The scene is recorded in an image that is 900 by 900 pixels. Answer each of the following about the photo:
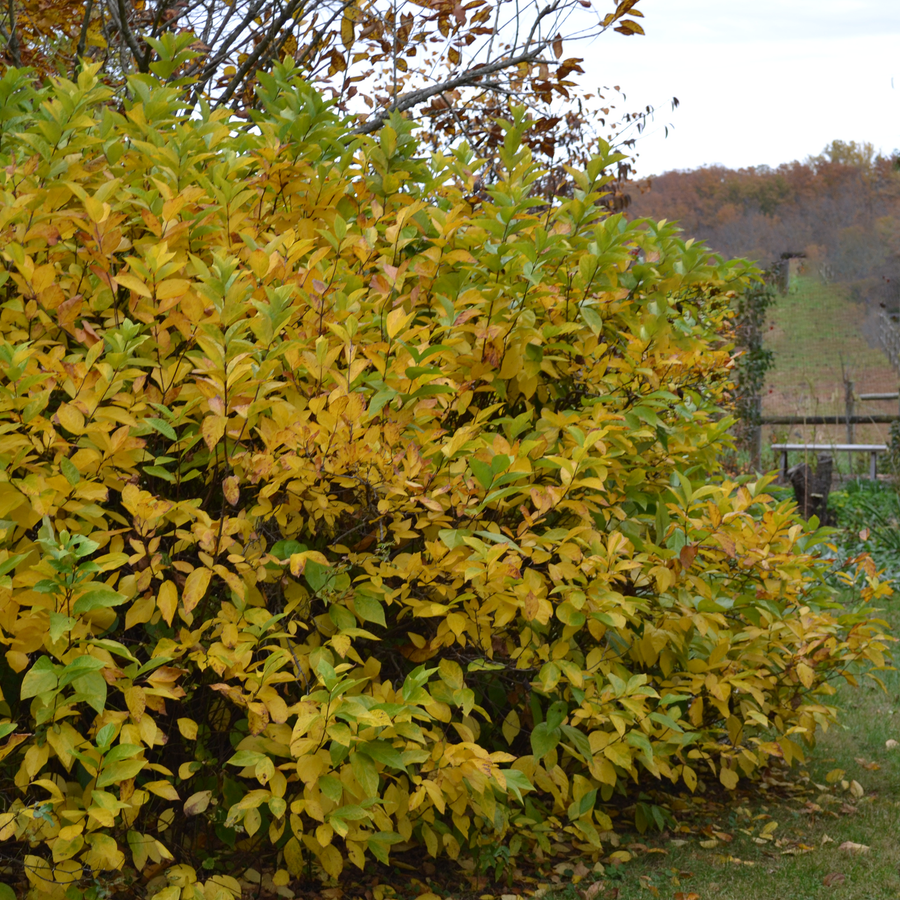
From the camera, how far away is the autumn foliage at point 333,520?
7.20ft

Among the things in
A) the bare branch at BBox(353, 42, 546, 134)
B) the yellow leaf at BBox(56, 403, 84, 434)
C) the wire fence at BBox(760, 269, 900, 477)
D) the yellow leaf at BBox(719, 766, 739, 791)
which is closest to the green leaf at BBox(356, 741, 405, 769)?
the yellow leaf at BBox(56, 403, 84, 434)

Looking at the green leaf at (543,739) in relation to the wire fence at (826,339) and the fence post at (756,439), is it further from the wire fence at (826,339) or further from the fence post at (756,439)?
the wire fence at (826,339)

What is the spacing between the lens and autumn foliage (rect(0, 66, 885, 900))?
2195 mm

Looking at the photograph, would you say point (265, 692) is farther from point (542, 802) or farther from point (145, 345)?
point (542, 802)

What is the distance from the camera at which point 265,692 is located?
224 cm

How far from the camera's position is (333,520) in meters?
2.42

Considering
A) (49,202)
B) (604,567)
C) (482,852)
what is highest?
(49,202)

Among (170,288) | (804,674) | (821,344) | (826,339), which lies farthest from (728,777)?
(826,339)

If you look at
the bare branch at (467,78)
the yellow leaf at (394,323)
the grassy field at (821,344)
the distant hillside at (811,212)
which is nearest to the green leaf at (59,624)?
the yellow leaf at (394,323)

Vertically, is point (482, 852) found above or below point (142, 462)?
below

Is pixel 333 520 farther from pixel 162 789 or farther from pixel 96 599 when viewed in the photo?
pixel 162 789

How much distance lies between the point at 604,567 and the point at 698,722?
783mm

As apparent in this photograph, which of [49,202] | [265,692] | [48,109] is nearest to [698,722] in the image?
[265,692]

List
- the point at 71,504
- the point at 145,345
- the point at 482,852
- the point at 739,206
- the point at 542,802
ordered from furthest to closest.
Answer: the point at 739,206 → the point at 542,802 → the point at 482,852 → the point at 145,345 → the point at 71,504
